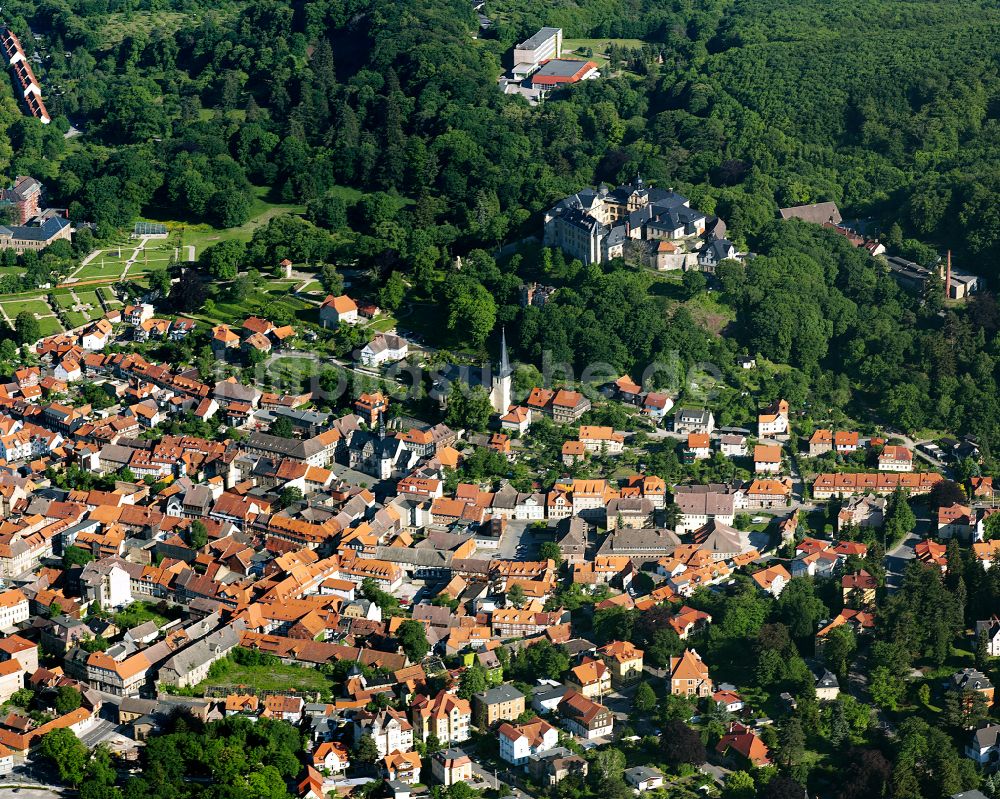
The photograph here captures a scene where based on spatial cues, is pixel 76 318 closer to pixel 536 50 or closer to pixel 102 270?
pixel 102 270

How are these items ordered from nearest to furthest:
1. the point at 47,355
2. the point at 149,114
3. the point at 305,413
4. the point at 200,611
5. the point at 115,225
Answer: the point at 200,611, the point at 305,413, the point at 47,355, the point at 115,225, the point at 149,114

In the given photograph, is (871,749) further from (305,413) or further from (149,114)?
(149,114)

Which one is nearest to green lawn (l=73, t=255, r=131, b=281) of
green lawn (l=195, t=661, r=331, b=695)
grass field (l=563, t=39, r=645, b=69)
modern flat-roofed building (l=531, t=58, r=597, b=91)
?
modern flat-roofed building (l=531, t=58, r=597, b=91)

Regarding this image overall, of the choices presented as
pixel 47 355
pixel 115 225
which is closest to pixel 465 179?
pixel 115 225

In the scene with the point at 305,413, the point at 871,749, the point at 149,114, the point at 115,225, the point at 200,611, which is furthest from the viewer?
the point at 149,114

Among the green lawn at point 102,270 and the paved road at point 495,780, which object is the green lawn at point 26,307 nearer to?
the green lawn at point 102,270

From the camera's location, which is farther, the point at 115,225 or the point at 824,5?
the point at 824,5

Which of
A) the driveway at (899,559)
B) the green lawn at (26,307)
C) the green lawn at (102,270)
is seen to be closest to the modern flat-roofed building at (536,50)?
the green lawn at (102,270)
